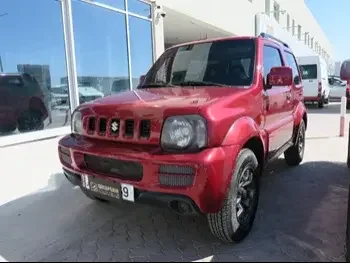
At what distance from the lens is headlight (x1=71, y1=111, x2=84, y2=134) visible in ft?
9.41

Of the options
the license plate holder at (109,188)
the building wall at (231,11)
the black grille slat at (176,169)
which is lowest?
the license plate holder at (109,188)

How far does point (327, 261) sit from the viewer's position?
2.35 metres

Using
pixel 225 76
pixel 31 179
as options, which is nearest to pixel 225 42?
pixel 225 76

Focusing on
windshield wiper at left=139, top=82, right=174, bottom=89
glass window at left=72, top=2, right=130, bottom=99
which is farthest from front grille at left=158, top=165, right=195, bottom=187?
glass window at left=72, top=2, right=130, bottom=99

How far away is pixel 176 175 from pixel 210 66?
4.93 ft

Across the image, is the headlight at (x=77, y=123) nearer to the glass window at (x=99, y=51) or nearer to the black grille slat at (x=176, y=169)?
the black grille slat at (x=176, y=169)

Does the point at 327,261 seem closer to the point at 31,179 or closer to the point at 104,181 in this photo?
the point at 104,181

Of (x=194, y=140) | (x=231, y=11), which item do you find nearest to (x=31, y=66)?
(x=194, y=140)

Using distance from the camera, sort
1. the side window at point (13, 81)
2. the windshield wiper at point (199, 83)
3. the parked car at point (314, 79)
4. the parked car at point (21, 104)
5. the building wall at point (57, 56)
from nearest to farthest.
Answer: the windshield wiper at point (199, 83), the parked car at point (21, 104), the side window at point (13, 81), the building wall at point (57, 56), the parked car at point (314, 79)

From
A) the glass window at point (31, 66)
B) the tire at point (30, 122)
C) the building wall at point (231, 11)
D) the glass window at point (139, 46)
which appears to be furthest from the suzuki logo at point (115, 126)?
the building wall at point (231, 11)

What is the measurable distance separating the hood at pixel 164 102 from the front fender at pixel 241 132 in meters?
0.24

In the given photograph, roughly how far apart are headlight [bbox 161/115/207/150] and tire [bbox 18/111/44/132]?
3.64 m

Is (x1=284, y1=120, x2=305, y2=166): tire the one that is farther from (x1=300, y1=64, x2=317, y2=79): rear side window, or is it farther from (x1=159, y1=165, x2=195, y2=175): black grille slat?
(x1=300, y1=64, x2=317, y2=79): rear side window

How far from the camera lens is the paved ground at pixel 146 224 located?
2.52m
